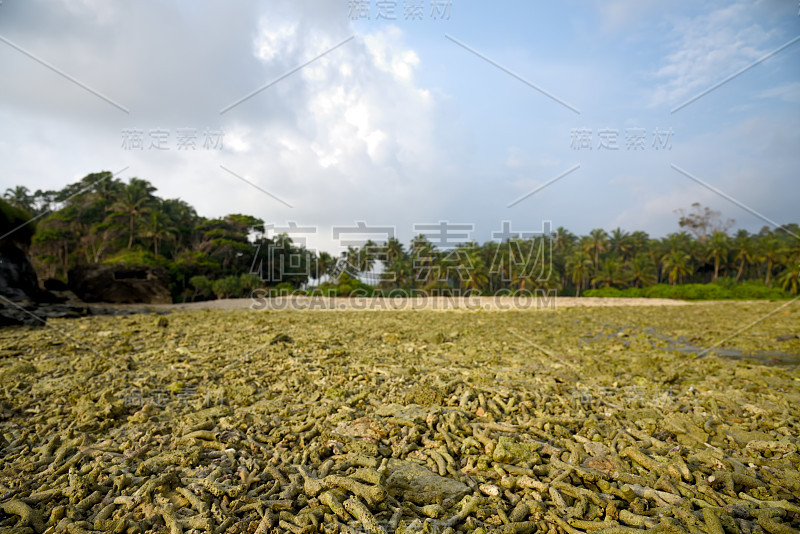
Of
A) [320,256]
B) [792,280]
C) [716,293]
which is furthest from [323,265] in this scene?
[792,280]

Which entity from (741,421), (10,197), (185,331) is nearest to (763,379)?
→ (741,421)

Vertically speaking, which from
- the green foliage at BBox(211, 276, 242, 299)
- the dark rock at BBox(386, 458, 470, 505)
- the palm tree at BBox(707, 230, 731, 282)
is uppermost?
the palm tree at BBox(707, 230, 731, 282)

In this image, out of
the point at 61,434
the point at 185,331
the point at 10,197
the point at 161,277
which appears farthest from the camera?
the point at 10,197

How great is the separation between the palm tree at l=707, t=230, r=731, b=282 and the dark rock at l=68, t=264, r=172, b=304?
206 feet

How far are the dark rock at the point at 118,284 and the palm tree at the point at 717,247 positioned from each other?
62837mm

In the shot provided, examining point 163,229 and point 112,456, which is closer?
point 112,456

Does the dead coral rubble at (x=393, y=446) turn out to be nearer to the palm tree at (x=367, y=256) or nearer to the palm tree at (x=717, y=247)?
the palm tree at (x=367, y=256)

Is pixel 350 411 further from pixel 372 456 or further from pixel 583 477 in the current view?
pixel 583 477

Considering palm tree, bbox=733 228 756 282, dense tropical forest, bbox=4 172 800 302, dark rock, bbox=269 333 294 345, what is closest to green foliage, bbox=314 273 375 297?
dense tropical forest, bbox=4 172 800 302

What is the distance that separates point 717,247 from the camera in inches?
2032

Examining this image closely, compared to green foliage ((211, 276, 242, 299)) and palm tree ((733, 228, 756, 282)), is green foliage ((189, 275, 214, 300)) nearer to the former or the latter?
green foliage ((211, 276, 242, 299))

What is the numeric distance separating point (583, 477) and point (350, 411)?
226cm

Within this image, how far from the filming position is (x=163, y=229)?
1316 inches

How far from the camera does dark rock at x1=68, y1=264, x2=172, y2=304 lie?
21141mm
